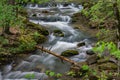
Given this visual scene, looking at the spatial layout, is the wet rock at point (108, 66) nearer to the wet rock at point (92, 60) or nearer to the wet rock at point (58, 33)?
the wet rock at point (92, 60)

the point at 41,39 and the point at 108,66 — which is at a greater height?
the point at 41,39

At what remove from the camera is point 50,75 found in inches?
424

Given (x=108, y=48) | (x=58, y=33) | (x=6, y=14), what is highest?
(x=6, y=14)

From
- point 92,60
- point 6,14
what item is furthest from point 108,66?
point 6,14

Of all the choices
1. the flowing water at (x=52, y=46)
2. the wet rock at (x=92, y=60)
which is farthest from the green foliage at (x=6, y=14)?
the wet rock at (x=92, y=60)

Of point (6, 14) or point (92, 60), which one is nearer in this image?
point (6, 14)

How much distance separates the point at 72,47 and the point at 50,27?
5019 millimetres

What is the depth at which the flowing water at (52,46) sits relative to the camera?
11.6 meters

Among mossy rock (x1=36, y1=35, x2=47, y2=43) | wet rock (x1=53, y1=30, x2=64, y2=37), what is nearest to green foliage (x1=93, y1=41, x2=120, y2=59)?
mossy rock (x1=36, y1=35, x2=47, y2=43)

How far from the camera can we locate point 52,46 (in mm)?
Answer: 15516

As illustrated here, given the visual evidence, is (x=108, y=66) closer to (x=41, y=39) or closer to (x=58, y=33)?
(x=41, y=39)

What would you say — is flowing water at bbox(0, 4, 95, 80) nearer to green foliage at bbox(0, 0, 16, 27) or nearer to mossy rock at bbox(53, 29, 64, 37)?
mossy rock at bbox(53, 29, 64, 37)

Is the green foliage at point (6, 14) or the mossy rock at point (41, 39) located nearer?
the green foliage at point (6, 14)

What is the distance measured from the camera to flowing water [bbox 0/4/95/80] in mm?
11617
